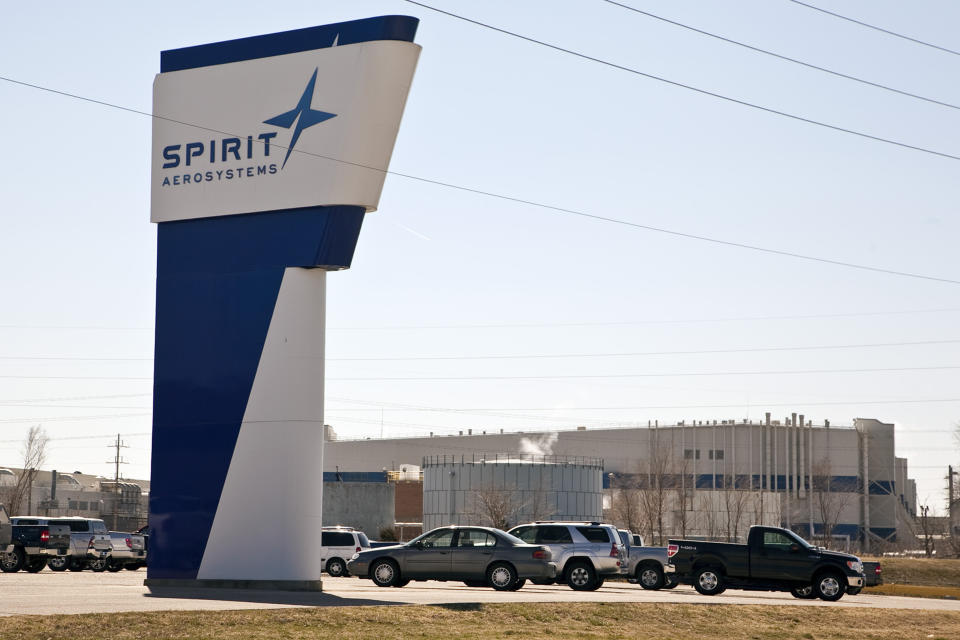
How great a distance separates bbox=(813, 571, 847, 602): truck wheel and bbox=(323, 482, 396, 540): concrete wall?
50805mm

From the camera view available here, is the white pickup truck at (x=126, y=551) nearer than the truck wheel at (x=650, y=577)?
No

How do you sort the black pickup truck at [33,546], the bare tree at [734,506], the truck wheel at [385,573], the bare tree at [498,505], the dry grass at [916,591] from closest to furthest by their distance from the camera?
the truck wheel at [385,573] → the black pickup truck at [33,546] → the dry grass at [916,591] → the bare tree at [498,505] → the bare tree at [734,506]

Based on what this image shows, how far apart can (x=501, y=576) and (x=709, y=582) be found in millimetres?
6864

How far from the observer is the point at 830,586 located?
106 ft

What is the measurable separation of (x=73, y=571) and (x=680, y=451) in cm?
7776

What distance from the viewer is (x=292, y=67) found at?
2950cm

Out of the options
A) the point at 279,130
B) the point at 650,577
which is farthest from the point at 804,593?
the point at 279,130

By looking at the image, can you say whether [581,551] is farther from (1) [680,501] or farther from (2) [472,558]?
(1) [680,501]

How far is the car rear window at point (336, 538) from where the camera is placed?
4025cm

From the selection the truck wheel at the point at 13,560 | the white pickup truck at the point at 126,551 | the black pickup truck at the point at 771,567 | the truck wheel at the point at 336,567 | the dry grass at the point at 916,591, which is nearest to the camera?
the black pickup truck at the point at 771,567

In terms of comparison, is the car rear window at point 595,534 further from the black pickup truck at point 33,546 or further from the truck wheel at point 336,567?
the black pickup truck at point 33,546

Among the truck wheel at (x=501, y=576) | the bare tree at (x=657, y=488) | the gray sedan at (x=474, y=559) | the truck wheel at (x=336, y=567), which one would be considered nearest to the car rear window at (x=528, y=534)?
the gray sedan at (x=474, y=559)

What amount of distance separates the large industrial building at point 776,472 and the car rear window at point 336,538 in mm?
55619

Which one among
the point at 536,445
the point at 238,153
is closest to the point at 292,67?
the point at 238,153
